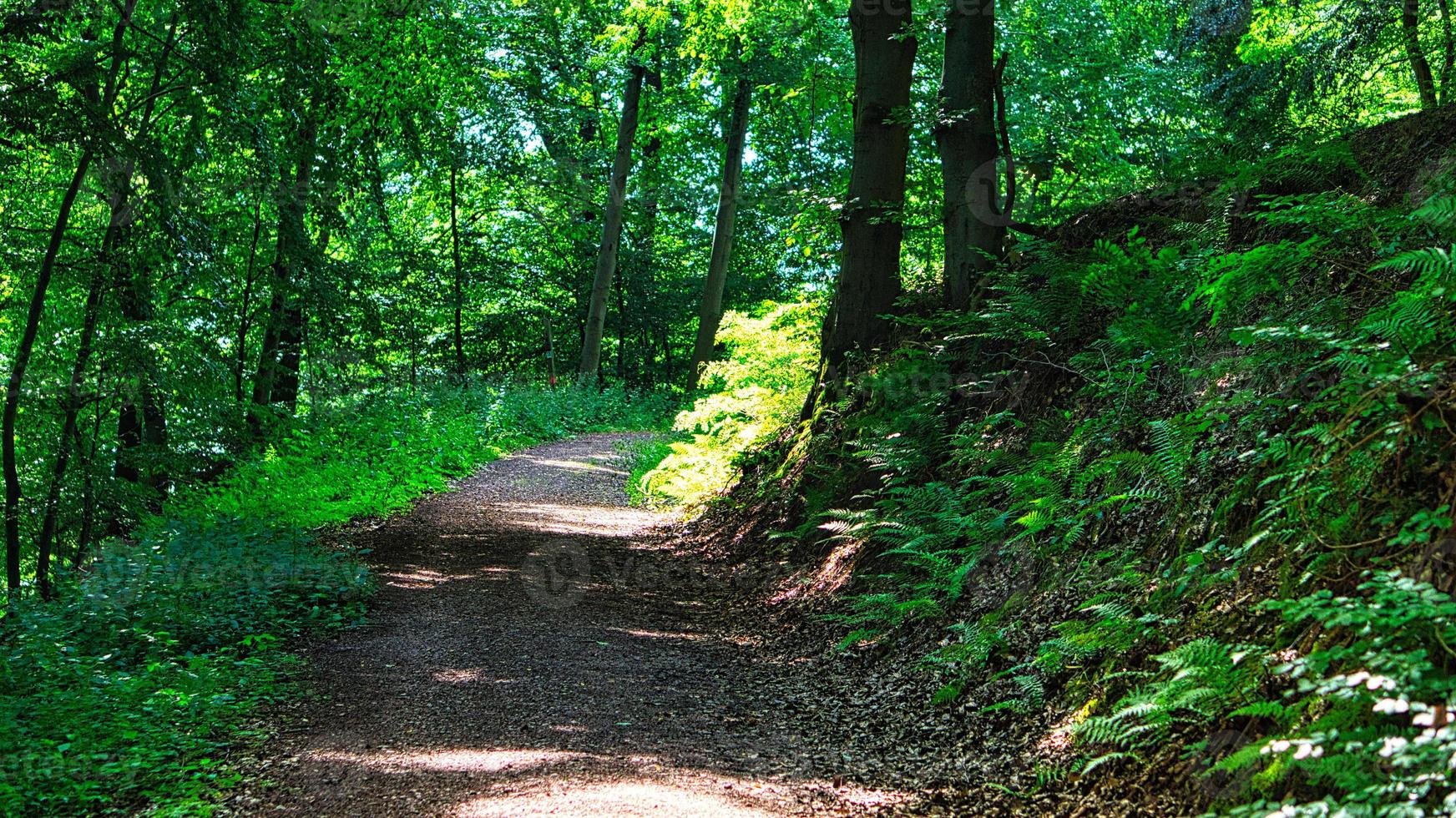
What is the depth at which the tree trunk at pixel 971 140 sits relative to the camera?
331 inches

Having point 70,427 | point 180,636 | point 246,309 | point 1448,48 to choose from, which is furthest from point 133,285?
point 1448,48

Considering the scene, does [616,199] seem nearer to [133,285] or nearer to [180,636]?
[133,285]

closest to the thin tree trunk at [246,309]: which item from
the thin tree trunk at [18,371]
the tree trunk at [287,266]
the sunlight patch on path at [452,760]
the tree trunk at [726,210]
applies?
the tree trunk at [287,266]

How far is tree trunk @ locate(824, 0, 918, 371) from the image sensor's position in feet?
30.4

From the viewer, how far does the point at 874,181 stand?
9.39 meters

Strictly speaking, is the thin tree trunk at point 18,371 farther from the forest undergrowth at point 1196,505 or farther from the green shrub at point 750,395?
the green shrub at point 750,395

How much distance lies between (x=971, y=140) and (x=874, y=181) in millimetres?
1189

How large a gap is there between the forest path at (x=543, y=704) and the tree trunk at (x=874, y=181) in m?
3.07

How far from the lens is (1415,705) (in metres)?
2.49

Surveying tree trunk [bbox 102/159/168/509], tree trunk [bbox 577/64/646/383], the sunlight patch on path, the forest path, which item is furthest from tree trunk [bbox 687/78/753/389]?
the sunlight patch on path

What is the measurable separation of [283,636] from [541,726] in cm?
264

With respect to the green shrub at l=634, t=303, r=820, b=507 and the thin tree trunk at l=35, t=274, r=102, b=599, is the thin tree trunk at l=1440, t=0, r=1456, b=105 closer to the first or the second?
the green shrub at l=634, t=303, r=820, b=507

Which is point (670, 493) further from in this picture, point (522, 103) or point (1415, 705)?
point (522, 103)

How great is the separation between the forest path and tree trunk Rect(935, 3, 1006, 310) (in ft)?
12.4
